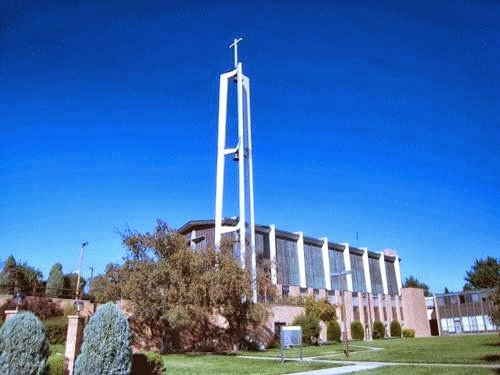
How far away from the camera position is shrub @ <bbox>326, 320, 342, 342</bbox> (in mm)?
46219

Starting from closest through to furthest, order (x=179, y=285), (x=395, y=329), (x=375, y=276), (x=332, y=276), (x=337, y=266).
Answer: (x=179, y=285), (x=332, y=276), (x=395, y=329), (x=337, y=266), (x=375, y=276)

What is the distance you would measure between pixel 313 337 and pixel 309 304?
16.1ft

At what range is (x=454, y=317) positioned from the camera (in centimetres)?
6750

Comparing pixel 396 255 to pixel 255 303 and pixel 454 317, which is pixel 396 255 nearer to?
pixel 454 317

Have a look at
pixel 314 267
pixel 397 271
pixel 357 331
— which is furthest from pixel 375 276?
pixel 357 331

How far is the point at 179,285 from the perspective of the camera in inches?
1097

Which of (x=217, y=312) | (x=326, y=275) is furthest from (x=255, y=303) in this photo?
(x=326, y=275)

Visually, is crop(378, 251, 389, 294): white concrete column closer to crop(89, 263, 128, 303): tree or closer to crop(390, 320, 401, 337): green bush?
crop(390, 320, 401, 337): green bush

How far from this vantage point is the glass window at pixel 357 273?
63.2 meters

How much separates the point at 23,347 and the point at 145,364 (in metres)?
4.64

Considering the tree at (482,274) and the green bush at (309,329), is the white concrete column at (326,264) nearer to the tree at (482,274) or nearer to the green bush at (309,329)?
the green bush at (309,329)

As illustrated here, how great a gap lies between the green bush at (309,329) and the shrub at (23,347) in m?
33.0

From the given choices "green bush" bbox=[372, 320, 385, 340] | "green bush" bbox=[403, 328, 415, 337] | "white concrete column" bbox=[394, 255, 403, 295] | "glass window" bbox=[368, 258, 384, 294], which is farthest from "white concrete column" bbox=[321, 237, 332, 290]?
"white concrete column" bbox=[394, 255, 403, 295]

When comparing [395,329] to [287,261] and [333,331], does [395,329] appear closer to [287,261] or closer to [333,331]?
[333,331]
